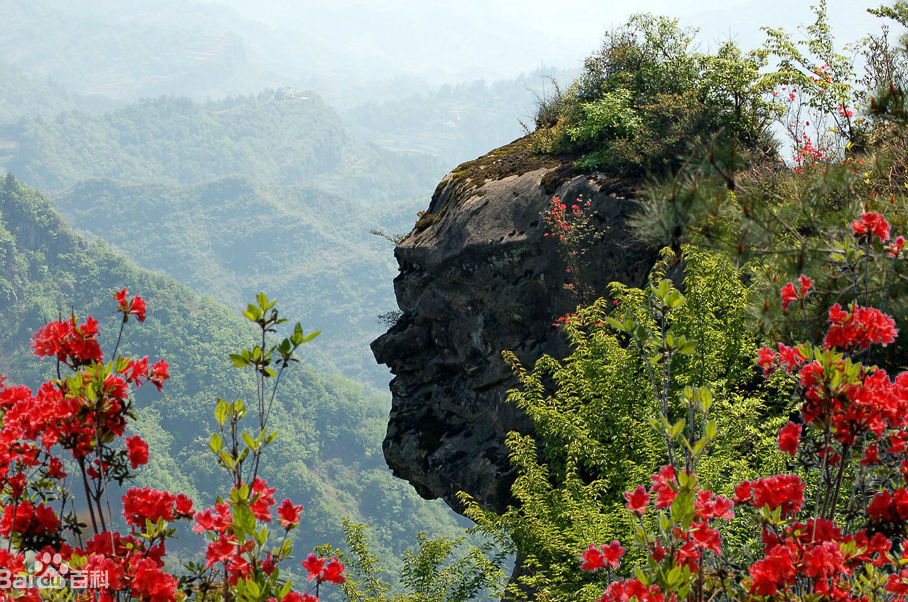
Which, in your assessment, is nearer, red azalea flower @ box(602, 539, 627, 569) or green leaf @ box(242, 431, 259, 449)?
green leaf @ box(242, 431, 259, 449)

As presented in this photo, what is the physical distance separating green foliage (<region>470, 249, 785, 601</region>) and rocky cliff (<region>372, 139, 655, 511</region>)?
1.92 metres

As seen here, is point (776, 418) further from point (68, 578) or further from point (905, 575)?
point (68, 578)

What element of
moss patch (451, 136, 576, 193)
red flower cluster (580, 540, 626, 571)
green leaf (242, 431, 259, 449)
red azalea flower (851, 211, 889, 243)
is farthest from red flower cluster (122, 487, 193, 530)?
moss patch (451, 136, 576, 193)

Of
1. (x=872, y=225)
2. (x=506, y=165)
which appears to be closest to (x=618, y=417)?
(x=872, y=225)

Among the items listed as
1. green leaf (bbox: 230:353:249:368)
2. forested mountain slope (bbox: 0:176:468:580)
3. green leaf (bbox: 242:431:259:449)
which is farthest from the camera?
forested mountain slope (bbox: 0:176:468:580)

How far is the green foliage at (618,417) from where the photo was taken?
5215 mm

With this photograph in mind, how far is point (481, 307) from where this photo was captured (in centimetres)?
952

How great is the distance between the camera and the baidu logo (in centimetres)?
234

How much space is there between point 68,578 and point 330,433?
112 metres

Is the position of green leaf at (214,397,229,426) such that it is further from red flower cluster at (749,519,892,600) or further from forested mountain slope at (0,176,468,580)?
forested mountain slope at (0,176,468,580)

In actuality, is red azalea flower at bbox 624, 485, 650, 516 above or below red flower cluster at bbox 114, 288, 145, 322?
below

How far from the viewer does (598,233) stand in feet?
27.8

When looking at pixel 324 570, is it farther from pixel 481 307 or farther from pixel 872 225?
pixel 481 307

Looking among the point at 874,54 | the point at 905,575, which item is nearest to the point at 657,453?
the point at 905,575
